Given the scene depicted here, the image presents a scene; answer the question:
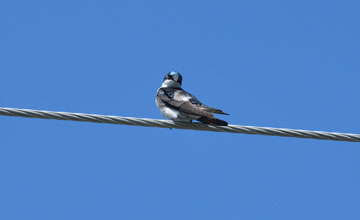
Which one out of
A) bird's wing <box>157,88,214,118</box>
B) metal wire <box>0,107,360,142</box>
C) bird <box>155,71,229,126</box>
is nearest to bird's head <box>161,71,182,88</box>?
bird <box>155,71,229,126</box>

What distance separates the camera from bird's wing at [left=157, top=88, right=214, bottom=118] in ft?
23.3

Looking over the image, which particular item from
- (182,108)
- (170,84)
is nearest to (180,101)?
(182,108)

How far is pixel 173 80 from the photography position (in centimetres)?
912

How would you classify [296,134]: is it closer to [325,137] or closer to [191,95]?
[325,137]

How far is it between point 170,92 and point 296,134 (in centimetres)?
253

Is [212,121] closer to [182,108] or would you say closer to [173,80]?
[182,108]

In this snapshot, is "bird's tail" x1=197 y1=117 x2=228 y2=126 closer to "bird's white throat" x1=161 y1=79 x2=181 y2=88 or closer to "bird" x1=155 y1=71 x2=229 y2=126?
"bird" x1=155 y1=71 x2=229 y2=126

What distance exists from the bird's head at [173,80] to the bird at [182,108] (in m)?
0.12

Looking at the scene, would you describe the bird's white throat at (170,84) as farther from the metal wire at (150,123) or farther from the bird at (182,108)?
the metal wire at (150,123)

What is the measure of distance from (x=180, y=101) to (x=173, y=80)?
57.1 inches

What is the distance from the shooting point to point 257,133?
6.03 m

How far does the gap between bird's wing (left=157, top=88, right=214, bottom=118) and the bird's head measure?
610 millimetres

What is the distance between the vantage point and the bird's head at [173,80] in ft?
29.9

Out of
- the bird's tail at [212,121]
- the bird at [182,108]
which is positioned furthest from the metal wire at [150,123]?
the bird at [182,108]
